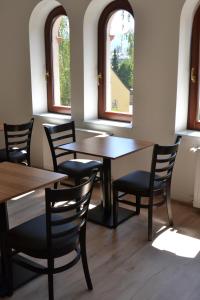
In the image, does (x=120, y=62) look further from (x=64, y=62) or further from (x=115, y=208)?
(x=115, y=208)

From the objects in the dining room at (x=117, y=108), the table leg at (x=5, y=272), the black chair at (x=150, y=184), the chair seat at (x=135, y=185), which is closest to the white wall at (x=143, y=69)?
the dining room at (x=117, y=108)

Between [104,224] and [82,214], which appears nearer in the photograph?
[82,214]

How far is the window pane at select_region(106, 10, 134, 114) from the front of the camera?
13.4ft

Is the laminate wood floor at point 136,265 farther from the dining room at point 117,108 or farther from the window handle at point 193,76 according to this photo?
the window handle at point 193,76

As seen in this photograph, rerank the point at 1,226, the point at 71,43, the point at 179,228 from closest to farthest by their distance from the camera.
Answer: the point at 1,226, the point at 179,228, the point at 71,43

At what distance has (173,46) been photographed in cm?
354

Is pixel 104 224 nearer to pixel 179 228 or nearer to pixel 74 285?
pixel 179 228

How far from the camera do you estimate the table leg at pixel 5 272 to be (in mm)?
2238

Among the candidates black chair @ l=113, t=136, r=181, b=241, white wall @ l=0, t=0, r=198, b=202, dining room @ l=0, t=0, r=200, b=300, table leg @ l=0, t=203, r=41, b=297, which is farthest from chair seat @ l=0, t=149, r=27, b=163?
table leg @ l=0, t=203, r=41, b=297

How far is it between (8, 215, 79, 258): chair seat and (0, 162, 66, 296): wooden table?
0.10 m

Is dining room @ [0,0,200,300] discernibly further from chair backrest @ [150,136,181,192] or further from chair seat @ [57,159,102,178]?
chair backrest @ [150,136,181,192]

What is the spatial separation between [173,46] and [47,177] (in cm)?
195

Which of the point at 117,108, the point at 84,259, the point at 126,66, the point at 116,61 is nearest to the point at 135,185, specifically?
the point at 84,259

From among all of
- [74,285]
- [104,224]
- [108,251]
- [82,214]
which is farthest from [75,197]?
[104,224]
